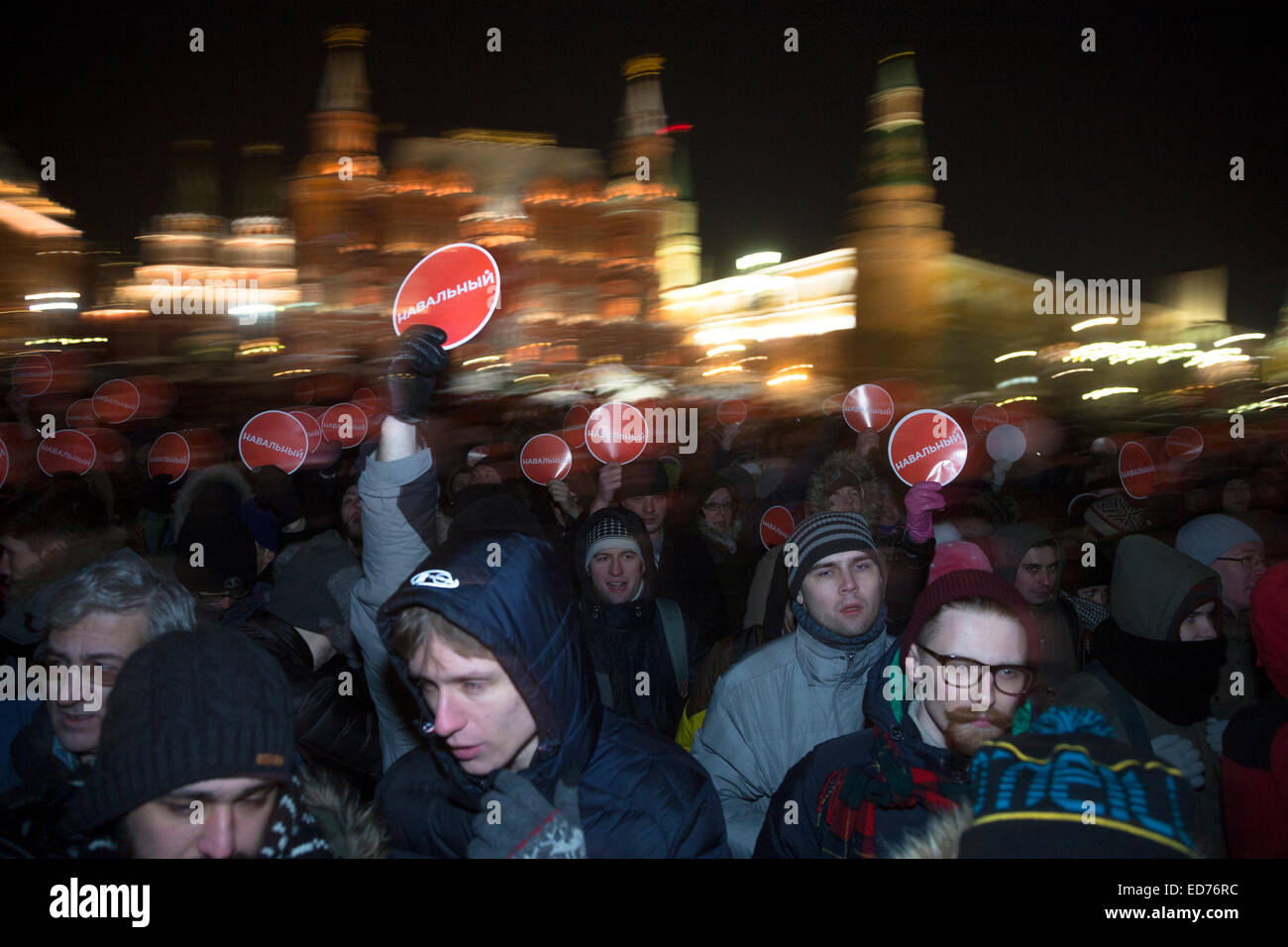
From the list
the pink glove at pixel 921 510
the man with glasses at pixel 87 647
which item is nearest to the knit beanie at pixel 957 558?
the pink glove at pixel 921 510

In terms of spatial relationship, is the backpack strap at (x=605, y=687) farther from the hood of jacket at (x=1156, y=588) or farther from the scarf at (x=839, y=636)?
the hood of jacket at (x=1156, y=588)

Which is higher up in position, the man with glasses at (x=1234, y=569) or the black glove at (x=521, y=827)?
the man with glasses at (x=1234, y=569)

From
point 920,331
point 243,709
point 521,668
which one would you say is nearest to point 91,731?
point 243,709

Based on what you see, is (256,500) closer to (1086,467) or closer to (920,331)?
(1086,467)

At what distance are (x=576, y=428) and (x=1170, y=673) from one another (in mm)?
6360

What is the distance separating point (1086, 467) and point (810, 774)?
19.1 ft

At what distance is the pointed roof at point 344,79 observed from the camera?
88.2 metres

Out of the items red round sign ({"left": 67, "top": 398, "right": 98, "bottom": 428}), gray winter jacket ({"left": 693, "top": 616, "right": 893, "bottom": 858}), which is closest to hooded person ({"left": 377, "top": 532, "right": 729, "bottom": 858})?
gray winter jacket ({"left": 693, "top": 616, "right": 893, "bottom": 858})

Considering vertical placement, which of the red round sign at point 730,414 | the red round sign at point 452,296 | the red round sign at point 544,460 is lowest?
the red round sign at point 544,460

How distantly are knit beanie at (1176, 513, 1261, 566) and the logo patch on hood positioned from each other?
3378 mm

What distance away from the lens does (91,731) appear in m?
2.55

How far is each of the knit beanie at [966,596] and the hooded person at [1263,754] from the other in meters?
0.67

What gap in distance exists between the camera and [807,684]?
3.24m

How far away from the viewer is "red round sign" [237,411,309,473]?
570 cm
